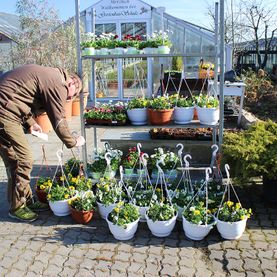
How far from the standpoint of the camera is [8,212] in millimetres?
3920

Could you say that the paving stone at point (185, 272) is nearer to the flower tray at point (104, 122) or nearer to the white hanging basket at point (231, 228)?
the white hanging basket at point (231, 228)

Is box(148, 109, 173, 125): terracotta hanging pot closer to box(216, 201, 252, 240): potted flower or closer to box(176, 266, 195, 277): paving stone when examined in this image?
box(216, 201, 252, 240): potted flower

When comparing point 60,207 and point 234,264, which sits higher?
point 60,207

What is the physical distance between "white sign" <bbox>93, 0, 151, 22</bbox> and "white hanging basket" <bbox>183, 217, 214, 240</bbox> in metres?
9.40

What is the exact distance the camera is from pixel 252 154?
11.3 ft

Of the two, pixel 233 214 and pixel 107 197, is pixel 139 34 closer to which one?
pixel 107 197

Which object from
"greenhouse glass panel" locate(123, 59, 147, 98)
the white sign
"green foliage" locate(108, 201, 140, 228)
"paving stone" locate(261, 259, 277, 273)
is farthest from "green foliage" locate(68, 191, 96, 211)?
the white sign

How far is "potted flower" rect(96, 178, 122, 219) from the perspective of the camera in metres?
3.60

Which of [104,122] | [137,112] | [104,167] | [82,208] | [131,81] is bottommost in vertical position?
[82,208]

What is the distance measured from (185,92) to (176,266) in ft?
18.6

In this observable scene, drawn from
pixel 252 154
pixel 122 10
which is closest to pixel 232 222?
pixel 252 154

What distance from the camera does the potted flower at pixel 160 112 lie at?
12.8 feet

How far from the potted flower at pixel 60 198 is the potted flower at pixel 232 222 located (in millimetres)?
1504

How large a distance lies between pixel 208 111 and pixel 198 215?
3.85 ft
